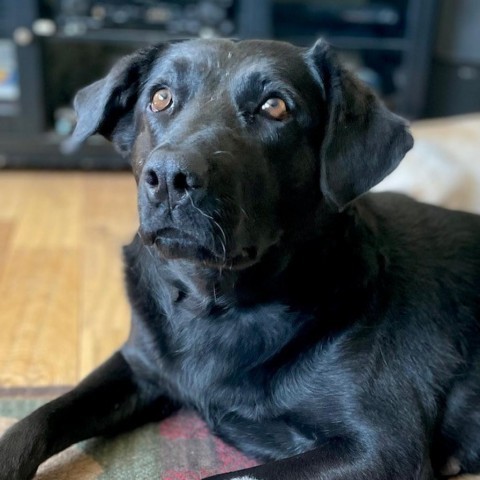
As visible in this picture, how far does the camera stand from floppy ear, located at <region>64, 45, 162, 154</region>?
132 cm

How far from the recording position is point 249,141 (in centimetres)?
115

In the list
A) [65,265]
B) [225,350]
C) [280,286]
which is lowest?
[65,265]

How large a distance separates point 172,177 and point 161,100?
292mm

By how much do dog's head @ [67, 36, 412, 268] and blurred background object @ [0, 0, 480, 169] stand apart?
6.21 feet

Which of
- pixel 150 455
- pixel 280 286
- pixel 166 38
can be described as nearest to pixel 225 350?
pixel 280 286

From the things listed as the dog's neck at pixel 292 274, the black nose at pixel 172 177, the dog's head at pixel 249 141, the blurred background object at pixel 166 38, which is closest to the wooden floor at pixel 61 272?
the blurred background object at pixel 166 38

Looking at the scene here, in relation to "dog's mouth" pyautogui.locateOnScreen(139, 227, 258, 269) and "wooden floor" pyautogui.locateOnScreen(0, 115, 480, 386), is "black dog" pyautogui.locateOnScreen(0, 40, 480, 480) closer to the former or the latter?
"dog's mouth" pyautogui.locateOnScreen(139, 227, 258, 269)

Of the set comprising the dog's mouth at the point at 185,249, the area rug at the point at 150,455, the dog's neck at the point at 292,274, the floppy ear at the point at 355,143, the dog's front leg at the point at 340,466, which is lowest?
the area rug at the point at 150,455

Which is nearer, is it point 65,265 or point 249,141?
point 249,141

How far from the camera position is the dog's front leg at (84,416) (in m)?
1.21

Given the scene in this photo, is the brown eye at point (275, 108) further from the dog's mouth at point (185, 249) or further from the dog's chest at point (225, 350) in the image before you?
the dog's chest at point (225, 350)

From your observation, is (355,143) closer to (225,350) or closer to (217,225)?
(217,225)

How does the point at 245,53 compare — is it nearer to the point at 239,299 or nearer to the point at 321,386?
the point at 239,299

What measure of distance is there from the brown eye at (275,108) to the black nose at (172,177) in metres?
0.21
